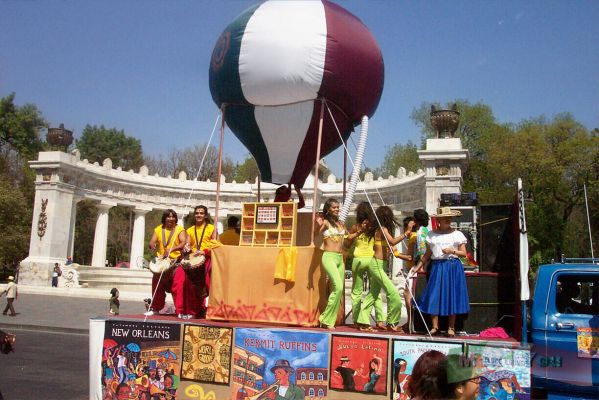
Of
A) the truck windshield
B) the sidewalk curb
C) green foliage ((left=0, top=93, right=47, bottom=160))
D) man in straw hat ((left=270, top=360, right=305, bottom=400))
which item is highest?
green foliage ((left=0, top=93, right=47, bottom=160))

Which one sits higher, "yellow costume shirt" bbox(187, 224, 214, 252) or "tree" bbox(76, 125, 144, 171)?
"tree" bbox(76, 125, 144, 171)

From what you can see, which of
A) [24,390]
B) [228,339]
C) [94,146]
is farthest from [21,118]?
[228,339]

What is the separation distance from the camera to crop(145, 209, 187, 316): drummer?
295 inches

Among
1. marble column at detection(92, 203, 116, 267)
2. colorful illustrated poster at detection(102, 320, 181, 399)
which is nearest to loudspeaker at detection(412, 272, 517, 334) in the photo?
colorful illustrated poster at detection(102, 320, 181, 399)

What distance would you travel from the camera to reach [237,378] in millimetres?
5281

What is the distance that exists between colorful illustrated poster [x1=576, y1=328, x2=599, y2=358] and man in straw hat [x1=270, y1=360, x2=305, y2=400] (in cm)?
306

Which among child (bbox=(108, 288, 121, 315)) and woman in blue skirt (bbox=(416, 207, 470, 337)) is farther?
child (bbox=(108, 288, 121, 315))

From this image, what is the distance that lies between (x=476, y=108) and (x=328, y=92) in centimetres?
3504

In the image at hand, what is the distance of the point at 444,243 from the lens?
6.16m

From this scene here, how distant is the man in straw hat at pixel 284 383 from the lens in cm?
502

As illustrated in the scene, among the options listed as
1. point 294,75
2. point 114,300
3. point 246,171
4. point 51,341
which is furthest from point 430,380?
point 246,171

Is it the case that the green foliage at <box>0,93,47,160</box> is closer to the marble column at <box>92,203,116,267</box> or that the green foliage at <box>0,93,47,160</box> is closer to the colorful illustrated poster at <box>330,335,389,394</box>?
the marble column at <box>92,203,116,267</box>

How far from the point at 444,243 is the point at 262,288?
2.28 metres

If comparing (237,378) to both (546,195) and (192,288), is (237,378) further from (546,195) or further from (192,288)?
(546,195)
